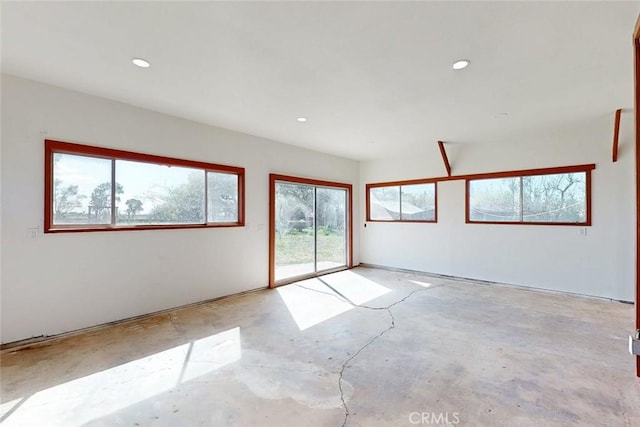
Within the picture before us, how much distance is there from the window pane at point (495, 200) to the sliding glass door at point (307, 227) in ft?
9.25

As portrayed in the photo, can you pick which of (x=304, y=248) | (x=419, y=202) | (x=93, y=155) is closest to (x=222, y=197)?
(x=93, y=155)

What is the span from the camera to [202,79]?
3061 mm

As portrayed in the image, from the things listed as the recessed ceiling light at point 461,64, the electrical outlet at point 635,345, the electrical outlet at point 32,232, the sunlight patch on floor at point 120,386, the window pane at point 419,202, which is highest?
the recessed ceiling light at point 461,64

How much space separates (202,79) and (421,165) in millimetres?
4976

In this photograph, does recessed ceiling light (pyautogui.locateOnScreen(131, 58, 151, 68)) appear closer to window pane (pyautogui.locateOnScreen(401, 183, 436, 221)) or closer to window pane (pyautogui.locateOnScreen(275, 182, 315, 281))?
window pane (pyautogui.locateOnScreen(275, 182, 315, 281))

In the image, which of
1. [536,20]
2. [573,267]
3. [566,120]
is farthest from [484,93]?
[573,267]

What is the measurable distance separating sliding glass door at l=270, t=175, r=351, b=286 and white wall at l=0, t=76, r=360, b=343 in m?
0.59

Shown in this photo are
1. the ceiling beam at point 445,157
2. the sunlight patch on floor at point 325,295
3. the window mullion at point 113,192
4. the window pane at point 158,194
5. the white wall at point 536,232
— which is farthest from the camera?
the ceiling beam at point 445,157

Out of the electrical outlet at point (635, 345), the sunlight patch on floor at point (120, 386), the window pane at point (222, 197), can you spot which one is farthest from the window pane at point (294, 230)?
the electrical outlet at point (635, 345)

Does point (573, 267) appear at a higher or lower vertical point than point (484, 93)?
lower

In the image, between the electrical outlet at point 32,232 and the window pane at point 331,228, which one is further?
the window pane at point 331,228

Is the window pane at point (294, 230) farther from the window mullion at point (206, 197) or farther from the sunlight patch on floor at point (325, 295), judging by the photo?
the window mullion at point (206, 197)

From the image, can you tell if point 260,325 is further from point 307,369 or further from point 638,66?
point 638,66

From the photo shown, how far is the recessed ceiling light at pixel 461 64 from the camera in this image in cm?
269
